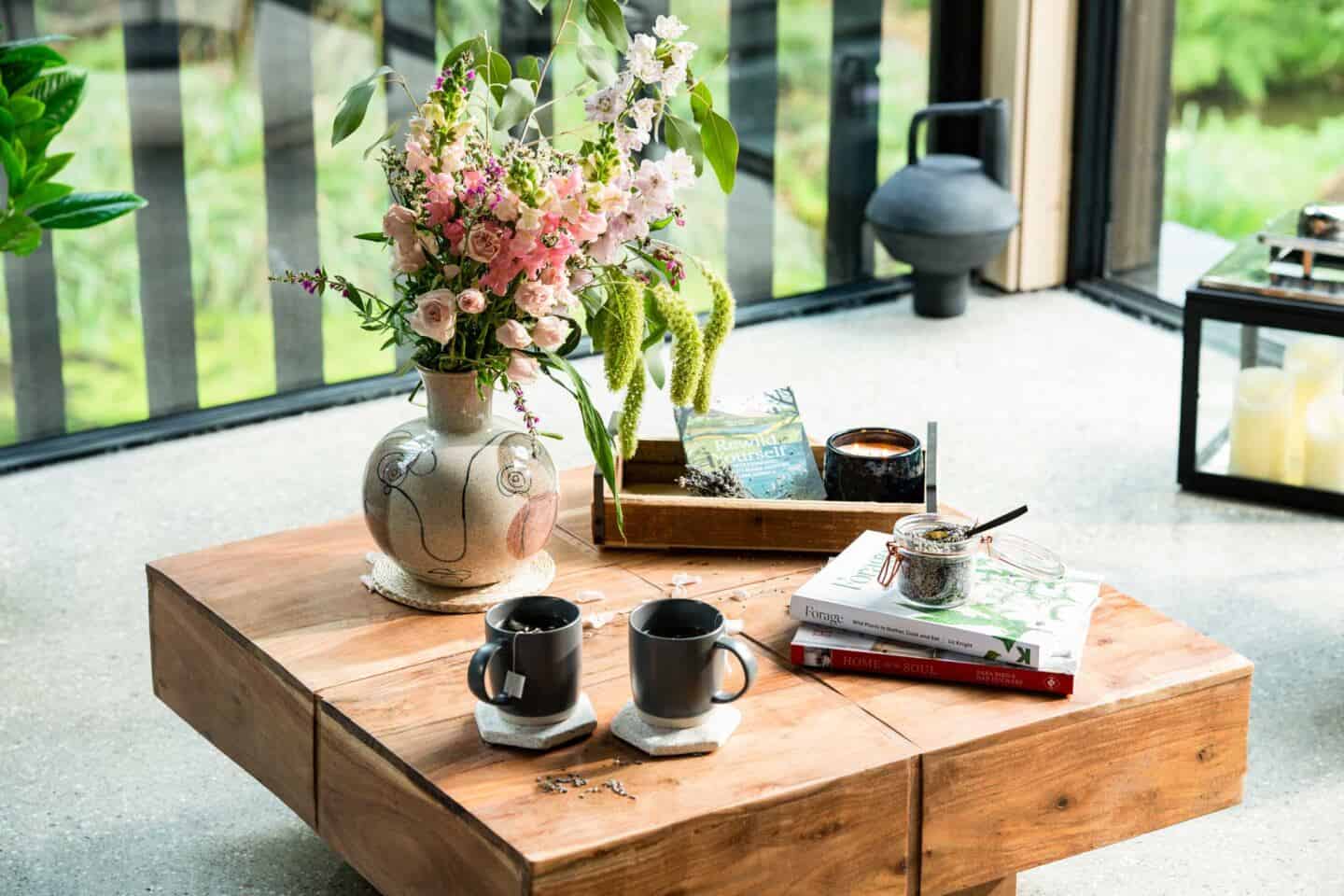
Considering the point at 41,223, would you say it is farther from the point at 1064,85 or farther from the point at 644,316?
the point at 1064,85

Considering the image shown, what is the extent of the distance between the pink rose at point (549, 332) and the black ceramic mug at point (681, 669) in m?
0.32

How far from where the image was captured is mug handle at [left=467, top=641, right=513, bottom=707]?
1.57 meters

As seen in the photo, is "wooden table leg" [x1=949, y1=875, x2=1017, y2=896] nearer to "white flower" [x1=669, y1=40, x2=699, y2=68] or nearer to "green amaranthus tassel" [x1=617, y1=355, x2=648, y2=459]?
"green amaranthus tassel" [x1=617, y1=355, x2=648, y2=459]

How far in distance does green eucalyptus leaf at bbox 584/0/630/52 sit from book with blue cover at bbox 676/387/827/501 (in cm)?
48

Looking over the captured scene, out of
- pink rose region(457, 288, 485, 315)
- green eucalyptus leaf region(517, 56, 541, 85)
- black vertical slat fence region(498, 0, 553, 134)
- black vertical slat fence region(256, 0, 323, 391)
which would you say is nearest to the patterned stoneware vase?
pink rose region(457, 288, 485, 315)

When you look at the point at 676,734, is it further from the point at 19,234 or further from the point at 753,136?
the point at 753,136

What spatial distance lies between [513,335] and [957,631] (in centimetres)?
51

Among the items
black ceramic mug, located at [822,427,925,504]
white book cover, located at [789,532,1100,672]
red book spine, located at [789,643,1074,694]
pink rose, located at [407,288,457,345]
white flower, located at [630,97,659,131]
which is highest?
white flower, located at [630,97,659,131]

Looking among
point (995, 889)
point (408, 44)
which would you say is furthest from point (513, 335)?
point (408, 44)

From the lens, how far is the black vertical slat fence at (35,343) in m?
3.34

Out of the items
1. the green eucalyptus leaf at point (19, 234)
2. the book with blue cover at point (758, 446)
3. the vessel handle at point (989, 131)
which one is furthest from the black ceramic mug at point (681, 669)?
the vessel handle at point (989, 131)

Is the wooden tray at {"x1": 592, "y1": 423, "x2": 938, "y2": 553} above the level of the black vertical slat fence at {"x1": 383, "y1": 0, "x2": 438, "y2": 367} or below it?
below

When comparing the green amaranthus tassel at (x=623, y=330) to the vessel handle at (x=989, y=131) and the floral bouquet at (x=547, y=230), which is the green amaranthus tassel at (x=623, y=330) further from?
the vessel handle at (x=989, y=131)

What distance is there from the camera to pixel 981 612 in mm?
1760
